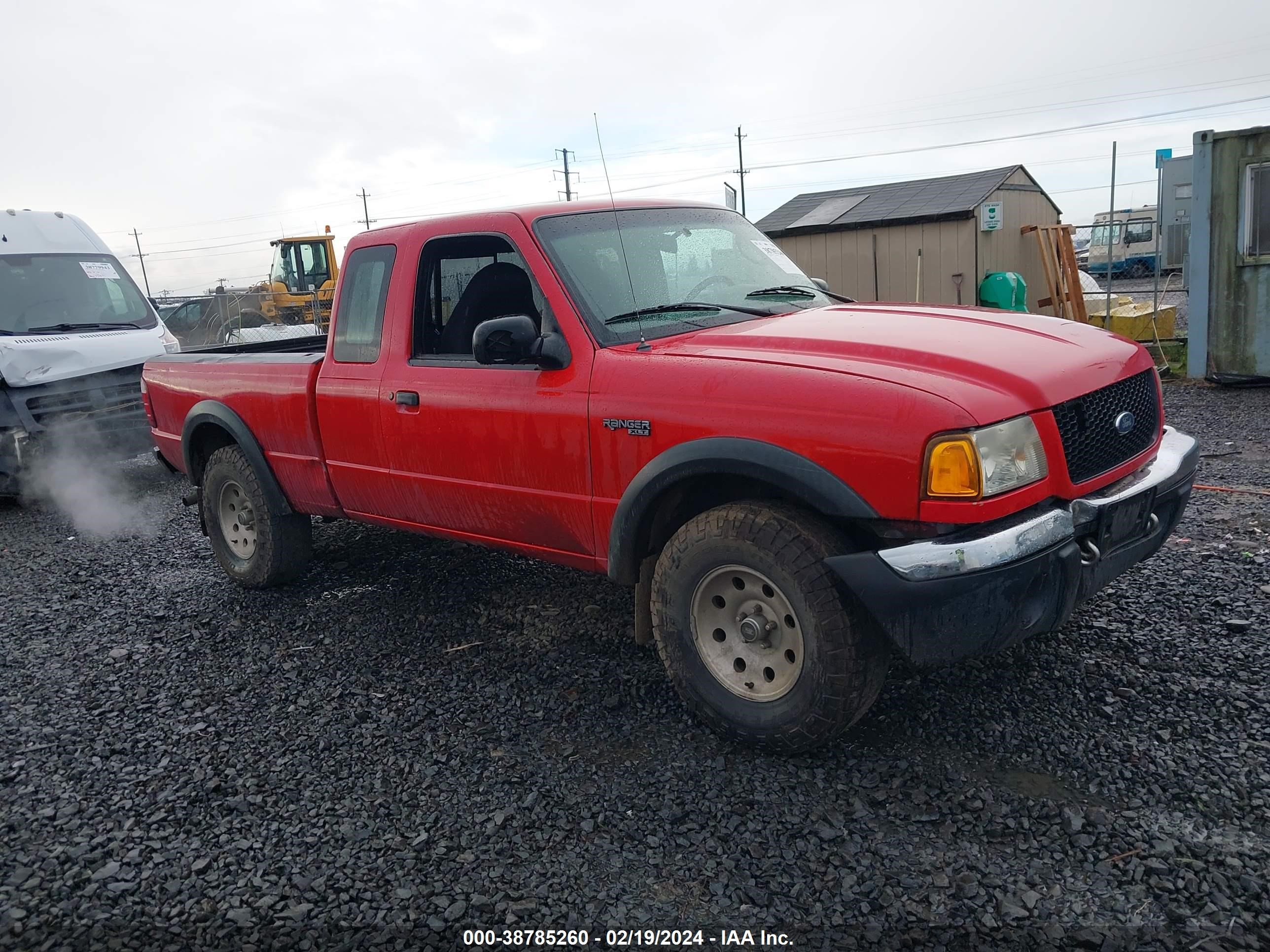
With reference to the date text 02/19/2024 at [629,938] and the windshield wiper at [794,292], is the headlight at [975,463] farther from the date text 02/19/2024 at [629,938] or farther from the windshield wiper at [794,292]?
the windshield wiper at [794,292]

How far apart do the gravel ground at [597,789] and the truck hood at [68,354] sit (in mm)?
4569

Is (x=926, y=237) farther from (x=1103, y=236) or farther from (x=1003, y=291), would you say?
(x=1103, y=236)

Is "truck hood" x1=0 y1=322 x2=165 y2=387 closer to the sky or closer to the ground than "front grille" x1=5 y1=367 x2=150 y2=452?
closer to the sky

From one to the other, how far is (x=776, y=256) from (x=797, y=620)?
7.22ft

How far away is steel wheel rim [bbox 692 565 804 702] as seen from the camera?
327cm

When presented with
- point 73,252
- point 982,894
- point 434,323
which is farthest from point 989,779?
point 73,252

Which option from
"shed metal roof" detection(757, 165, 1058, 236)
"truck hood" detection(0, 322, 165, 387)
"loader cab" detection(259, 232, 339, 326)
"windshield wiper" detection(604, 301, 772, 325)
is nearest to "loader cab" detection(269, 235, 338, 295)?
"loader cab" detection(259, 232, 339, 326)

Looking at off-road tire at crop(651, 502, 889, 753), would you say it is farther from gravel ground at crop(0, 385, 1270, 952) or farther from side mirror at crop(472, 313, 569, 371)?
side mirror at crop(472, 313, 569, 371)

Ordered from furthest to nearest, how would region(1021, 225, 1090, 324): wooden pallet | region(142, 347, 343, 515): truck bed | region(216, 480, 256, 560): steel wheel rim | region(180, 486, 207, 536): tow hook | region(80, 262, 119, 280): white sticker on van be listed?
region(1021, 225, 1090, 324): wooden pallet < region(80, 262, 119, 280): white sticker on van < region(180, 486, 207, 536): tow hook < region(216, 480, 256, 560): steel wheel rim < region(142, 347, 343, 515): truck bed

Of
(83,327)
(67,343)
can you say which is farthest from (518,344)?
(83,327)

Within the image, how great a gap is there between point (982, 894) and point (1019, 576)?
915mm

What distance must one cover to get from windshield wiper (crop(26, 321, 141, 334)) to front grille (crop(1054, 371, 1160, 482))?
30.0 feet

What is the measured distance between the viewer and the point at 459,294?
4.48 meters

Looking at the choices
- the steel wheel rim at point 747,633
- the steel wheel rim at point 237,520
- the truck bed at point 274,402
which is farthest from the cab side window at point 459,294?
the steel wheel rim at point 237,520
